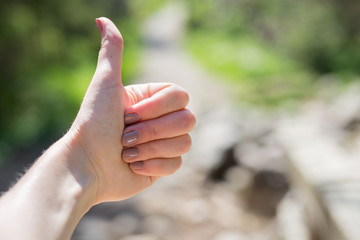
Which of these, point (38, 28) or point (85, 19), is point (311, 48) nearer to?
point (85, 19)

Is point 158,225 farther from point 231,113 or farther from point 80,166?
point 231,113

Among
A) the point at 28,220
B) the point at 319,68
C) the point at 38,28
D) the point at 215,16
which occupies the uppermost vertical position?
the point at 215,16

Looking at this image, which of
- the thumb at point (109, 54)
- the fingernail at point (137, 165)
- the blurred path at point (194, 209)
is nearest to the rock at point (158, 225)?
the blurred path at point (194, 209)

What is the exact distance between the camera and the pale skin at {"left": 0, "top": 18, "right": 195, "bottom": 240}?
146 cm

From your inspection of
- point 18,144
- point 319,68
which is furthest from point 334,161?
point 319,68

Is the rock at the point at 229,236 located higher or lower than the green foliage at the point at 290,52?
lower

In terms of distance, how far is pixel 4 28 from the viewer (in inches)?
311

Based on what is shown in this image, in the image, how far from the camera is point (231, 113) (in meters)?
9.34

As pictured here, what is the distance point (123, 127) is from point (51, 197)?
1.50 feet

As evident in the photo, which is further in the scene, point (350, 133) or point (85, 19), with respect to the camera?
point (85, 19)

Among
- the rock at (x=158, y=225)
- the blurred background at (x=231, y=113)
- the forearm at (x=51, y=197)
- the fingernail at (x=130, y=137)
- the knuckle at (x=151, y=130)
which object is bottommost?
the forearm at (x=51, y=197)

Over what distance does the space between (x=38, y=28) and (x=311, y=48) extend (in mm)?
9205

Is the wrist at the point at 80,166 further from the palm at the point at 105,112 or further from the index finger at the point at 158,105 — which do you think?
the index finger at the point at 158,105

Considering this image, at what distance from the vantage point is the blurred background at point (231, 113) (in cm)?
389
